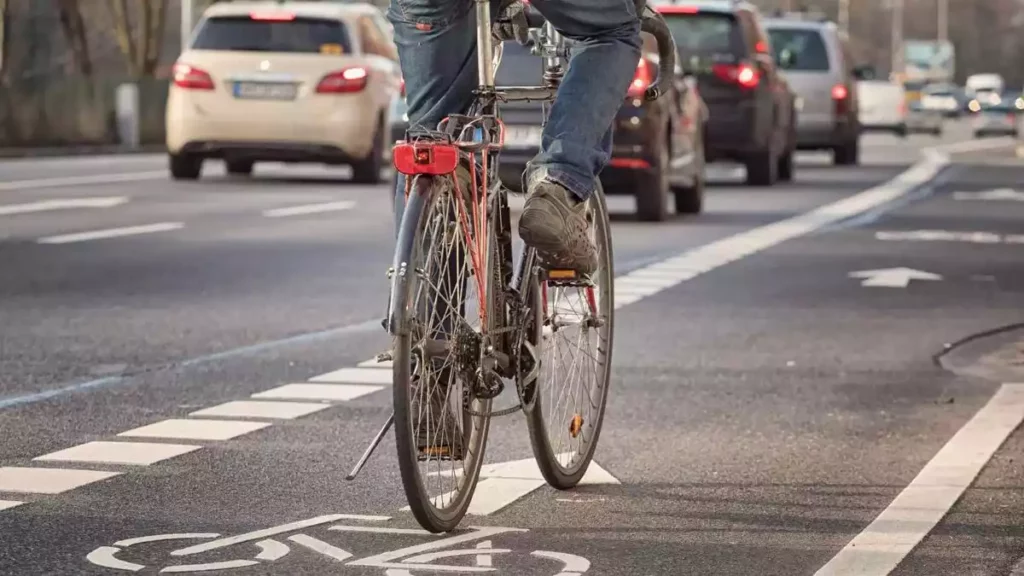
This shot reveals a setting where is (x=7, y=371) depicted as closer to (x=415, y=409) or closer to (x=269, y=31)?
(x=415, y=409)

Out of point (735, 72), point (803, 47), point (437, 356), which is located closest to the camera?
point (437, 356)

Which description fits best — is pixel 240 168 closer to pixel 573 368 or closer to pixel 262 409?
pixel 262 409

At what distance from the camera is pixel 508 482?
6891 millimetres

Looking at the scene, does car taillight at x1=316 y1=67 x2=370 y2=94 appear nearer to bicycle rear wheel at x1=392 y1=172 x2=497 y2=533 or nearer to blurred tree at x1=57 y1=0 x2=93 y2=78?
blurred tree at x1=57 y1=0 x2=93 y2=78

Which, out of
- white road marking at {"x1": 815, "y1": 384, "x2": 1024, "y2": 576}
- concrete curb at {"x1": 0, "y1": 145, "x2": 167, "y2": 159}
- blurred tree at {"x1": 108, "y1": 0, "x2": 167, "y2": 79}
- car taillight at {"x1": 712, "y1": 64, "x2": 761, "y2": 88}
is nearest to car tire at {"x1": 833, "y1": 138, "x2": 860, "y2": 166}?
concrete curb at {"x1": 0, "y1": 145, "x2": 167, "y2": 159}

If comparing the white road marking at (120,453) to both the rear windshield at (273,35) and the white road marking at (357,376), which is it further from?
the rear windshield at (273,35)

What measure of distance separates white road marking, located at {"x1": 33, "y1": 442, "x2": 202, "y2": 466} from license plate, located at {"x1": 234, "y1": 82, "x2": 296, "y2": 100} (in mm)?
17864

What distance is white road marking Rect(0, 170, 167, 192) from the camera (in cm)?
2361

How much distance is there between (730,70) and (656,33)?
18.6m

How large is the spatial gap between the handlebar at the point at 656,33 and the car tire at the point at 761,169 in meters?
20.0

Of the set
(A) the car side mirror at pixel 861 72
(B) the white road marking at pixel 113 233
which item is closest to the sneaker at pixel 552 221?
(B) the white road marking at pixel 113 233

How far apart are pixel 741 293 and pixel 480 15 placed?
7.61 metres

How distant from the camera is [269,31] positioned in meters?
26.1

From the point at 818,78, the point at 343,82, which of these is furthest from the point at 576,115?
the point at 818,78
